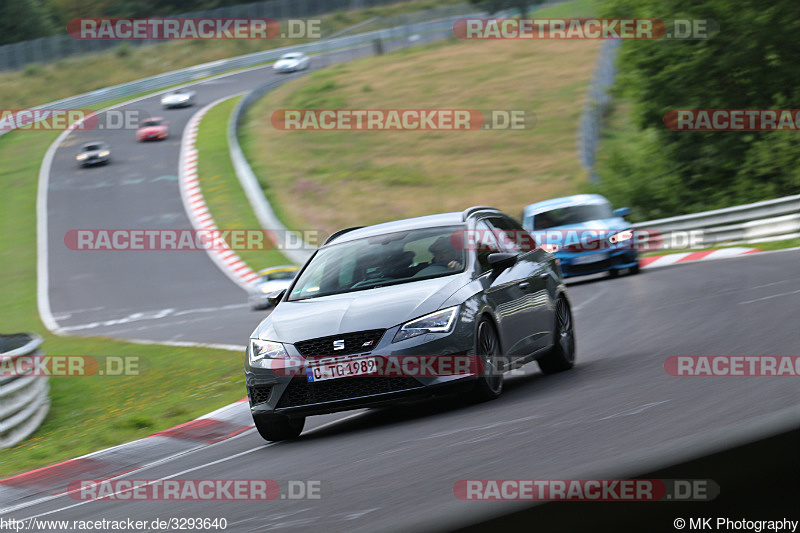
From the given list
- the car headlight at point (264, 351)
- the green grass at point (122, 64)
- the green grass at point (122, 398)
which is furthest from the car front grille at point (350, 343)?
the green grass at point (122, 64)

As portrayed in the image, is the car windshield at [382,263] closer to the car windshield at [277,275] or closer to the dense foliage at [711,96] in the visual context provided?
the car windshield at [277,275]

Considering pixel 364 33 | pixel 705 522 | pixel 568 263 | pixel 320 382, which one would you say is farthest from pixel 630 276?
pixel 364 33

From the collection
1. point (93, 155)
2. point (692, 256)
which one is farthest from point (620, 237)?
point (93, 155)

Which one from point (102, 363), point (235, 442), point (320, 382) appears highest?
point (320, 382)

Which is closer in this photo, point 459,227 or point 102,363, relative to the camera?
point 459,227

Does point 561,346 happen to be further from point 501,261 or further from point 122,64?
point 122,64

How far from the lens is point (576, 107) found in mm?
52125

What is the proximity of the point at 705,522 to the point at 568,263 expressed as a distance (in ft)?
59.4

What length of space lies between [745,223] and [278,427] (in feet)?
57.0

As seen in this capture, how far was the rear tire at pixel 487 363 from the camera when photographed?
817 cm

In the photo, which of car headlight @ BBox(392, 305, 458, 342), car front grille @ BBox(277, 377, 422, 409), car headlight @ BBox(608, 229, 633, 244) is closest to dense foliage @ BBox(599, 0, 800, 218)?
car headlight @ BBox(608, 229, 633, 244)

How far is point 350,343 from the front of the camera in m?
7.86

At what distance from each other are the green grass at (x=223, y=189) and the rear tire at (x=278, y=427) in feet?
78.2

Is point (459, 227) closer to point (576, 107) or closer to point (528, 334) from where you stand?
point (528, 334)
